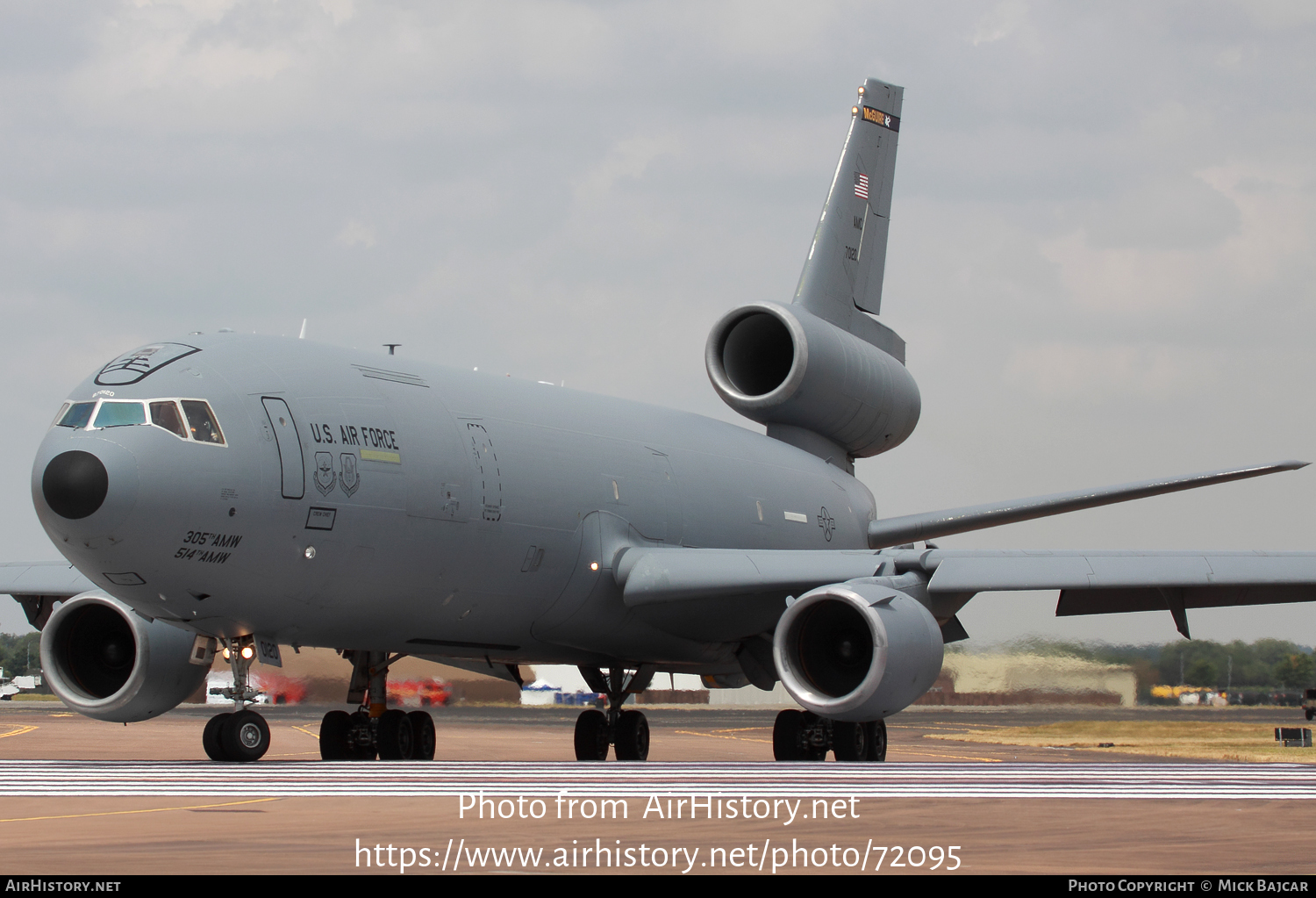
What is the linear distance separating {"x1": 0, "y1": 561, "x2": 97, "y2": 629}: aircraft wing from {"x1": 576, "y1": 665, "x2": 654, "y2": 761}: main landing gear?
19.1ft

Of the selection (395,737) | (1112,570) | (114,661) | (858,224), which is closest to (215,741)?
(114,661)

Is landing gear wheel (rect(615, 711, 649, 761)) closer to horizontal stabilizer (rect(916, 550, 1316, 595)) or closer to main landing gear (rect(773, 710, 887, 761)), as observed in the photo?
main landing gear (rect(773, 710, 887, 761))

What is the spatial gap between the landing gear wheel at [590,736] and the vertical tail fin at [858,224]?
7.80 m

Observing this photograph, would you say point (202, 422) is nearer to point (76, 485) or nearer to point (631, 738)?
point (76, 485)

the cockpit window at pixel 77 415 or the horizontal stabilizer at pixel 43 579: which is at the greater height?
the cockpit window at pixel 77 415

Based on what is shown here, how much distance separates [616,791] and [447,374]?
710cm

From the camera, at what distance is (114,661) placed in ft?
52.0

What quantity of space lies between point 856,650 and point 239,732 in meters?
6.05

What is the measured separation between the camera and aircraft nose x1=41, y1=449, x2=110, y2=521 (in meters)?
12.3

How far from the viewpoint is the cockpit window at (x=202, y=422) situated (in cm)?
1299

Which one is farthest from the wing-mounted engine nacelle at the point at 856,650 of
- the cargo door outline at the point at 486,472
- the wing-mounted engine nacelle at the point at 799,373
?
the wing-mounted engine nacelle at the point at 799,373

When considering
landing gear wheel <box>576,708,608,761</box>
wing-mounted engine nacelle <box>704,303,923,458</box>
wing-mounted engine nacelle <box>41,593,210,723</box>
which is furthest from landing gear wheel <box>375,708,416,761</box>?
wing-mounted engine nacelle <box>704,303,923,458</box>

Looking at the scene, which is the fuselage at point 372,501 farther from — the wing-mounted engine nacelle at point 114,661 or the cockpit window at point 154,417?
the wing-mounted engine nacelle at point 114,661

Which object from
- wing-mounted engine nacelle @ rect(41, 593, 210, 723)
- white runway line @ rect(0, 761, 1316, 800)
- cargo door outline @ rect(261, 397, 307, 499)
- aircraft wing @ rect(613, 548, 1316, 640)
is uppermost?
cargo door outline @ rect(261, 397, 307, 499)
